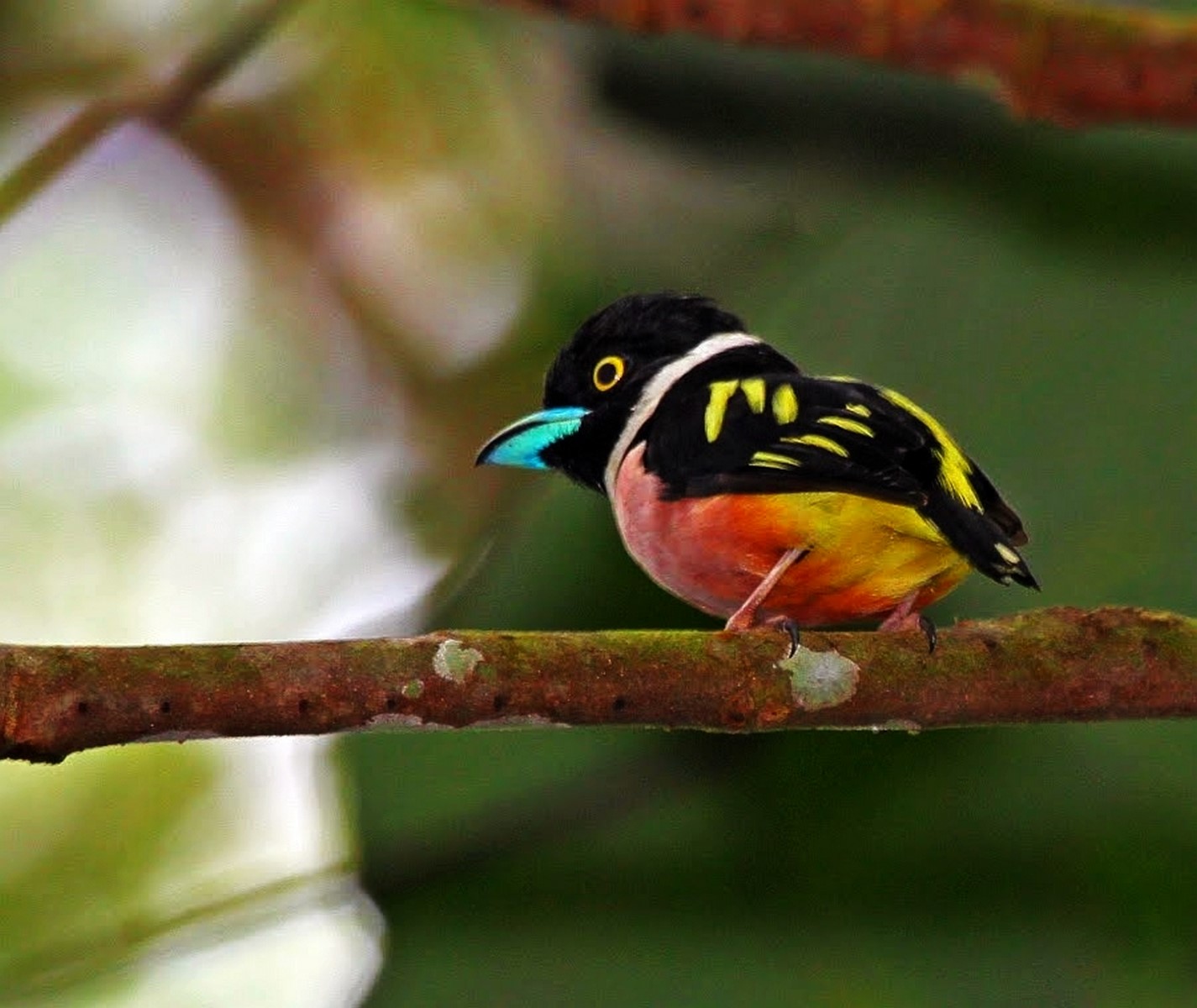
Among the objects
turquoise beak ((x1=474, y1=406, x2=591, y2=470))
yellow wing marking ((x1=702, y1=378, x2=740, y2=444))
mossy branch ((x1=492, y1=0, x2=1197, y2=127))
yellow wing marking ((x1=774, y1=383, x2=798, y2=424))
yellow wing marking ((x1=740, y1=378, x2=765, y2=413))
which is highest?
mossy branch ((x1=492, y1=0, x2=1197, y2=127))

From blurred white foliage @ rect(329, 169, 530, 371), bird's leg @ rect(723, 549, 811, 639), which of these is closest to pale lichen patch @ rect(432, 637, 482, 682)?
bird's leg @ rect(723, 549, 811, 639)

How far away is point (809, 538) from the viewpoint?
2586 millimetres

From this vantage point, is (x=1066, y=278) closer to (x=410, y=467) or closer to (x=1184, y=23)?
(x=1184, y=23)

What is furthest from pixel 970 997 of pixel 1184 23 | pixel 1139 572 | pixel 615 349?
pixel 1184 23

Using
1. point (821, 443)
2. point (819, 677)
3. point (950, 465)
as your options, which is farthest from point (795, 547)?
point (819, 677)

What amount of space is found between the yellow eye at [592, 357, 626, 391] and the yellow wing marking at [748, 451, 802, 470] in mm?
635

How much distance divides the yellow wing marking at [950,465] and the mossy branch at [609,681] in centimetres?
21

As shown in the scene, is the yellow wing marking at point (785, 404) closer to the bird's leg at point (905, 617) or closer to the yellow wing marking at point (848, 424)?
the yellow wing marking at point (848, 424)

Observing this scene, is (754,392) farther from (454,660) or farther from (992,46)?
(992,46)

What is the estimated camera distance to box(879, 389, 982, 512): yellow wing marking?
2.57 meters

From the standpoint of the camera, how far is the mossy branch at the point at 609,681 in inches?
76.5

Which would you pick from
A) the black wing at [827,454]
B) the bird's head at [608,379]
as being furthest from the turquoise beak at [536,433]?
the black wing at [827,454]

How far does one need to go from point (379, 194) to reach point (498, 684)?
152 inches

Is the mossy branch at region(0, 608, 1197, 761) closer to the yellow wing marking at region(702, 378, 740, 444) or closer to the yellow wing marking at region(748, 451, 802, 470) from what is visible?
the yellow wing marking at region(748, 451, 802, 470)
